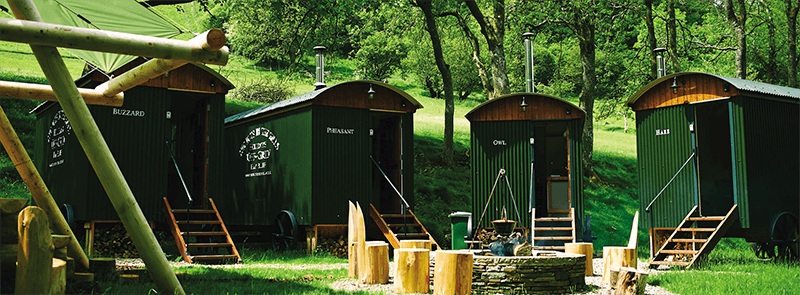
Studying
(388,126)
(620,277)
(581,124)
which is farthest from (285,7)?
(620,277)

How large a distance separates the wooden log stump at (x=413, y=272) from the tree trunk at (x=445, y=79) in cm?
1268

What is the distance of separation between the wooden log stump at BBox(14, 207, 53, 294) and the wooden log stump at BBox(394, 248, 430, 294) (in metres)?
3.83

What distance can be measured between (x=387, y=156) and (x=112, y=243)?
5.76m

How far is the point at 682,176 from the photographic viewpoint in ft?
41.5

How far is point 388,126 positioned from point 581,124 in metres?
4.07

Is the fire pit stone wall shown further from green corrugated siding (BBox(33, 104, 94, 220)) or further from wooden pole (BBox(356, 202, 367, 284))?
green corrugated siding (BBox(33, 104, 94, 220))

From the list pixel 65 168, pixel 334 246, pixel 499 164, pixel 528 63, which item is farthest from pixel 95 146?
pixel 528 63

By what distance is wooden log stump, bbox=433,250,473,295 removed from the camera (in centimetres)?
737

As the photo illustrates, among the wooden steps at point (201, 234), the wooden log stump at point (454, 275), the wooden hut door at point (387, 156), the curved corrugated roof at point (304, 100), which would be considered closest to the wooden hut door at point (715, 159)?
the curved corrugated roof at point (304, 100)

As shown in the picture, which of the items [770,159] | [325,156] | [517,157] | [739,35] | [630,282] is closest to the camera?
[630,282]

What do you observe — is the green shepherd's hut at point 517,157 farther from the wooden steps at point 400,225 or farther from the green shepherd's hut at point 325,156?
the green shepherd's hut at point 325,156

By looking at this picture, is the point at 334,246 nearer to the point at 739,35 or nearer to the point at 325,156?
the point at 325,156

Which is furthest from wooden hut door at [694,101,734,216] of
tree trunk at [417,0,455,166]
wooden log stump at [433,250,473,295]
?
wooden log stump at [433,250,473,295]

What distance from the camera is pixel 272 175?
1397 cm
